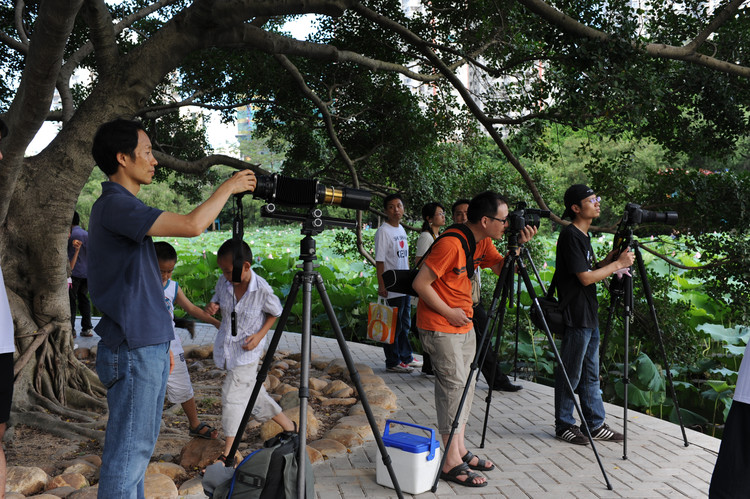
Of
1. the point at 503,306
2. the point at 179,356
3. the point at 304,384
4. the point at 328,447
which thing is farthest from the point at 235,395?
the point at 503,306

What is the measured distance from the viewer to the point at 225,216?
120 feet

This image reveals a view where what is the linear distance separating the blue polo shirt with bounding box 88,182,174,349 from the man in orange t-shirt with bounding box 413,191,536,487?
1.67 meters

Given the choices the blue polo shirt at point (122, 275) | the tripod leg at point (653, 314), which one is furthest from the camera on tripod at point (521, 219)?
the blue polo shirt at point (122, 275)

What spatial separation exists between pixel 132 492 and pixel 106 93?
3.41 metres

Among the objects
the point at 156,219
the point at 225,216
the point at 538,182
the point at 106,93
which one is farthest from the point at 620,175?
the point at 225,216

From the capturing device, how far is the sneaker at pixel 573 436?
176 inches

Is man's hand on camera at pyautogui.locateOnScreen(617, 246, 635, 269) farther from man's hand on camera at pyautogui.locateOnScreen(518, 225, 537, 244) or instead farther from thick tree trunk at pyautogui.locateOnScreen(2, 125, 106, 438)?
thick tree trunk at pyautogui.locateOnScreen(2, 125, 106, 438)

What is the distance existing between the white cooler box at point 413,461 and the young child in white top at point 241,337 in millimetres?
845

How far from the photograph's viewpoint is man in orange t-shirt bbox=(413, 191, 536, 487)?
3641mm

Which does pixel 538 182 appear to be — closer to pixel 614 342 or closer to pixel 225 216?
pixel 614 342

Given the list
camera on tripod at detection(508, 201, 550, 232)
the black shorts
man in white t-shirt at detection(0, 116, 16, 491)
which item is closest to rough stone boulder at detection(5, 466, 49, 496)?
man in white t-shirt at detection(0, 116, 16, 491)

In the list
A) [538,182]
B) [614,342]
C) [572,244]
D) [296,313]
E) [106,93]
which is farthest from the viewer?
[296,313]

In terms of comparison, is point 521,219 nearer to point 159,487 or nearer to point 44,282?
point 159,487

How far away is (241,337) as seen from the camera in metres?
3.84
